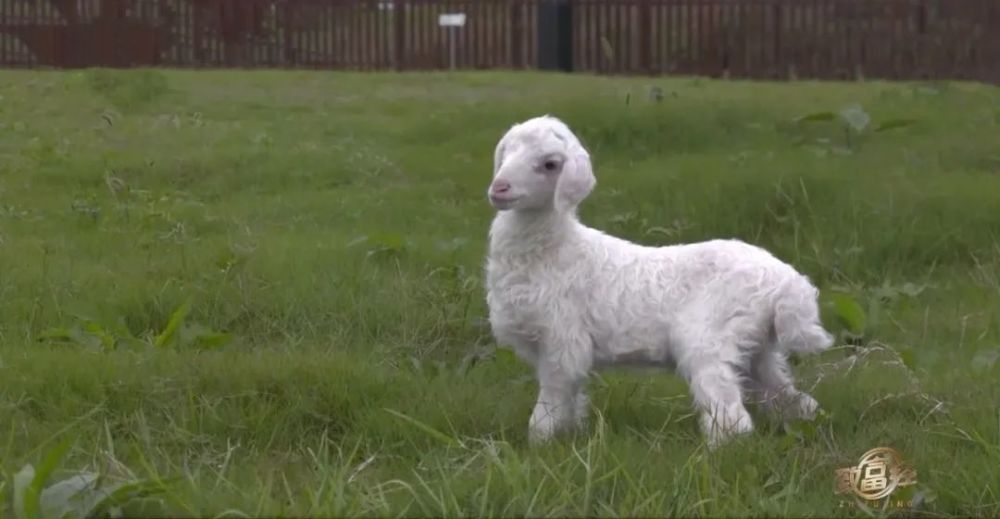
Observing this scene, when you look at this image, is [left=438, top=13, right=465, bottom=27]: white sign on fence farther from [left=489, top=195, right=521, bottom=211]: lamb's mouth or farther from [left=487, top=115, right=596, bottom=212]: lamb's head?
[left=489, top=195, right=521, bottom=211]: lamb's mouth

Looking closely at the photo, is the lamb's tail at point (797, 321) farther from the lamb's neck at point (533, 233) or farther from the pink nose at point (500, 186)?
the pink nose at point (500, 186)

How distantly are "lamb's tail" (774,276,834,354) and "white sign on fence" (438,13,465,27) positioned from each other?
15.5 meters

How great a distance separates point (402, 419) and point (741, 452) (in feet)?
3.88

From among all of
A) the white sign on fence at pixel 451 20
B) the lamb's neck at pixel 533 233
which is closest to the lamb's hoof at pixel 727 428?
the lamb's neck at pixel 533 233

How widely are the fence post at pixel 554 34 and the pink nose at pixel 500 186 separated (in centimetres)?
1563

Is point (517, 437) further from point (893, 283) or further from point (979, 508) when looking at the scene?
point (893, 283)

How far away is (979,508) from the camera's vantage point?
4387mm

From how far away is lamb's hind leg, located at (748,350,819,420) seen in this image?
5.20 m

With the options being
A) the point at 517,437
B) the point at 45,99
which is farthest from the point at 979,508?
the point at 45,99

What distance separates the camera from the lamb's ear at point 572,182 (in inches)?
199

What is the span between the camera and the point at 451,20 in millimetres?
20109

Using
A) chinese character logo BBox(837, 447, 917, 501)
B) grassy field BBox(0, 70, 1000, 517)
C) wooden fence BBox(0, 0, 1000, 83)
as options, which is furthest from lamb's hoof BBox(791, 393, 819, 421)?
wooden fence BBox(0, 0, 1000, 83)

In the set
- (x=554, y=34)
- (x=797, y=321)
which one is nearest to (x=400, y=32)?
(x=554, y=34)

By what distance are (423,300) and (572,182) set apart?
201 cm
